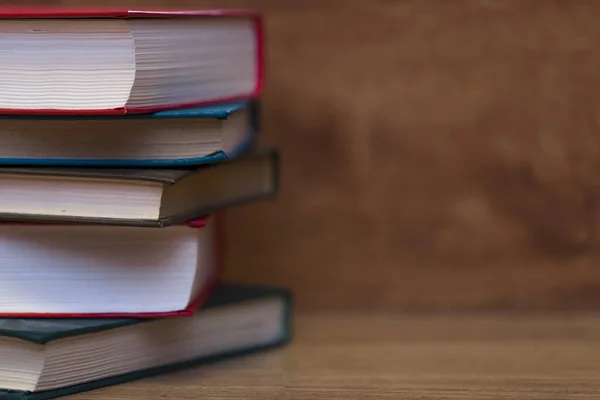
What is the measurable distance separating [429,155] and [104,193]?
0.34m

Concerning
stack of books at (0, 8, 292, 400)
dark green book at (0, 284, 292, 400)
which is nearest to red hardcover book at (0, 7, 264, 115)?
stack of books at (0, 8, 292, 400)

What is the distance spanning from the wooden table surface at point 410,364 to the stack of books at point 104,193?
4 centimetres

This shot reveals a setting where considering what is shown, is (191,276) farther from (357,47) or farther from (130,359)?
(357,47)

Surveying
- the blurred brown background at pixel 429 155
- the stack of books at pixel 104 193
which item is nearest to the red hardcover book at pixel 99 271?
the stack of books at pixel 104 193

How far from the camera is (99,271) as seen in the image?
0.65 metres

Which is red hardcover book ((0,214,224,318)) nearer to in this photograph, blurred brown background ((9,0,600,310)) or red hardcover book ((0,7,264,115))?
red hardcover book ((0,7,264,115))

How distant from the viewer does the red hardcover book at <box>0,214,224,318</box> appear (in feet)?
2.11

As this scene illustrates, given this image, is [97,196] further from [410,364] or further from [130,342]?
[410,364]

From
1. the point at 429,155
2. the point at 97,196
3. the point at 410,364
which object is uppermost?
the point at 429,155

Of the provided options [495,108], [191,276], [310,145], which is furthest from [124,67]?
[495,108]

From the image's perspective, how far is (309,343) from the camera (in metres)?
0.76

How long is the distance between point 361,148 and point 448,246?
0.13 meters

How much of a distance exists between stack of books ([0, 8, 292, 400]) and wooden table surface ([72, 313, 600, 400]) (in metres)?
0.04

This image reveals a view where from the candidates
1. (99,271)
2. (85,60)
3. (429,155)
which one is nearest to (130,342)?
(99,271)
